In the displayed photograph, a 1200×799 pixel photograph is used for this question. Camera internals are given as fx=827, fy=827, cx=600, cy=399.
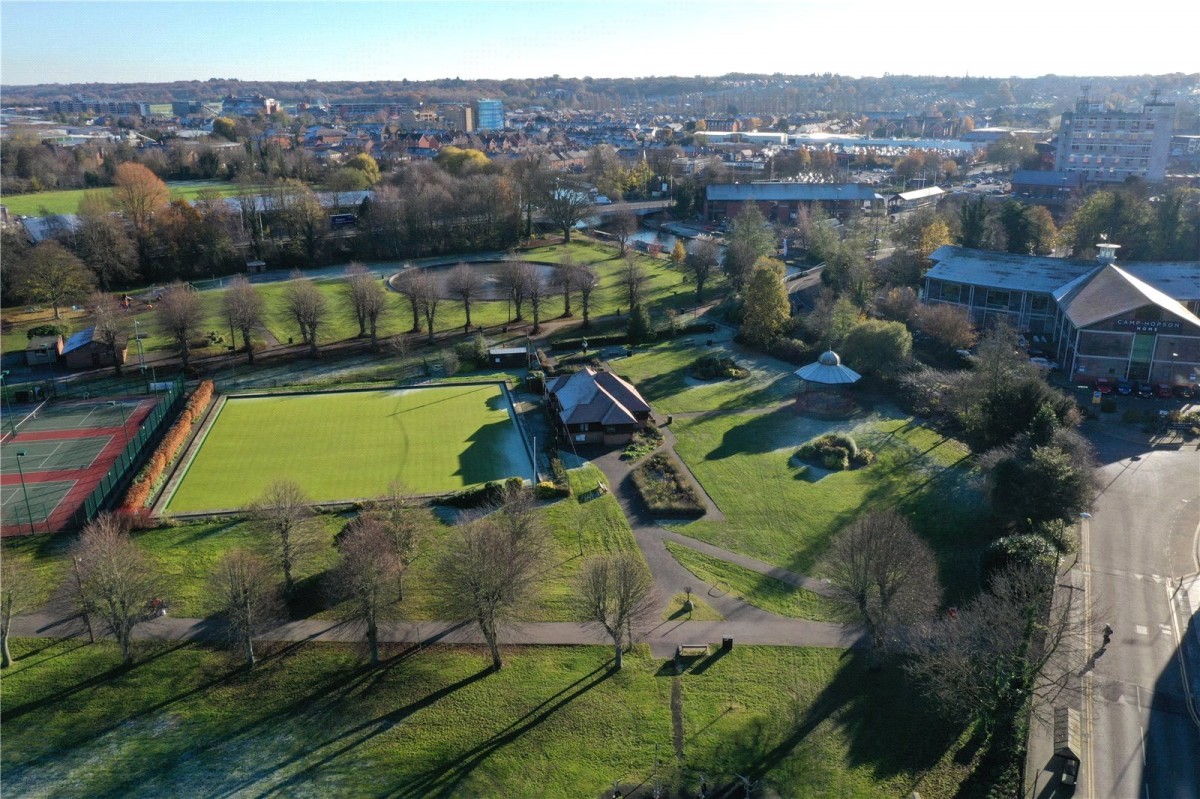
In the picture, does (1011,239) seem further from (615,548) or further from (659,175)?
(659,175)

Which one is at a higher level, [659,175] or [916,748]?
[659,175]

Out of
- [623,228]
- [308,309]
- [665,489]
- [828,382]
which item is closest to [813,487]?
[665,489]

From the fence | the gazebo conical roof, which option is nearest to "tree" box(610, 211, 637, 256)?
the gazebo conical roof

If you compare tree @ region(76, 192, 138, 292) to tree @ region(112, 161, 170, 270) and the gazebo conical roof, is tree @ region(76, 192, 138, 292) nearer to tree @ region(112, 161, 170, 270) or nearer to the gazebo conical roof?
tree @ region(112, 161, 170, 270)

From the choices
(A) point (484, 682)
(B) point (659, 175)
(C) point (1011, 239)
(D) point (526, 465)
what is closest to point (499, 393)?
(D) point (526, 465)

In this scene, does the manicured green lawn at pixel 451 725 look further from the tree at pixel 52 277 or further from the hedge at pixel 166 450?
the tree at pixel 52 277

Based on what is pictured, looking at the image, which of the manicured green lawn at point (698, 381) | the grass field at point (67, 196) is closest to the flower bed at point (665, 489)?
the manicured green lawn at point (698, 381)
